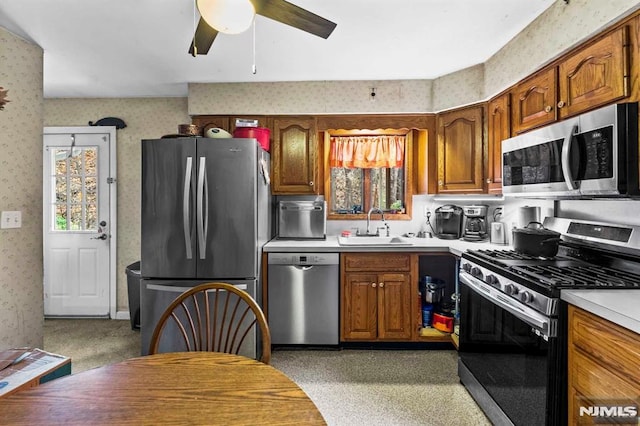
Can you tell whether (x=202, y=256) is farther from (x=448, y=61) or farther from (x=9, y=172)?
(x=448, y=61)

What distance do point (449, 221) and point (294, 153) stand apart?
1.61 metres

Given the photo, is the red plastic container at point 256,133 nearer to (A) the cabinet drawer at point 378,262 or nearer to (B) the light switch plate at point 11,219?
(A) the cabinet drawer at point 378,262

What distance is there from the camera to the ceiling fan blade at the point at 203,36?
1.72 meters

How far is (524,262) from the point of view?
1.88 meters

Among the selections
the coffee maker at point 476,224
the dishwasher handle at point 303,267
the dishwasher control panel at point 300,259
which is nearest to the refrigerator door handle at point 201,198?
the dishwasher control panel at point 300,259

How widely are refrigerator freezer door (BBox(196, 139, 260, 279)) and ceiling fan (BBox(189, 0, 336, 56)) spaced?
84 centimetres

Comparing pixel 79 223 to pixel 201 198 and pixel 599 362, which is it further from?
pixel 599 362

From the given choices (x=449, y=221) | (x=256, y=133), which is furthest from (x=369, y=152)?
(x=256, y=133)

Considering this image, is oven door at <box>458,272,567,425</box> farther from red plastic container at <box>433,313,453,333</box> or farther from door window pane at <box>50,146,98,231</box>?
door window pane at <box>50,146,98,231</box>

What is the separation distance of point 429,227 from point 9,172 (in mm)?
3443

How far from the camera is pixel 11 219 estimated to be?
2262 millimetres

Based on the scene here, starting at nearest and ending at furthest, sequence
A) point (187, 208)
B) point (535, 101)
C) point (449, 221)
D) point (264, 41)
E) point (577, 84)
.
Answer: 1. point (577, 84)
2. point (535, 101)
3. point (264, 41)
4. point (187, 208)
5. point (449, 221)

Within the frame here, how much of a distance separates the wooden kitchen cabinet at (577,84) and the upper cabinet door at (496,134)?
0.36 feet

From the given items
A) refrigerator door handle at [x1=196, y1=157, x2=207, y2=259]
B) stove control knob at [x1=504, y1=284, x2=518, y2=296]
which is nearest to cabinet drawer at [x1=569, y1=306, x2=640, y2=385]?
stove control knob at [x1=504, y1=284, x2=518, y2=296]
